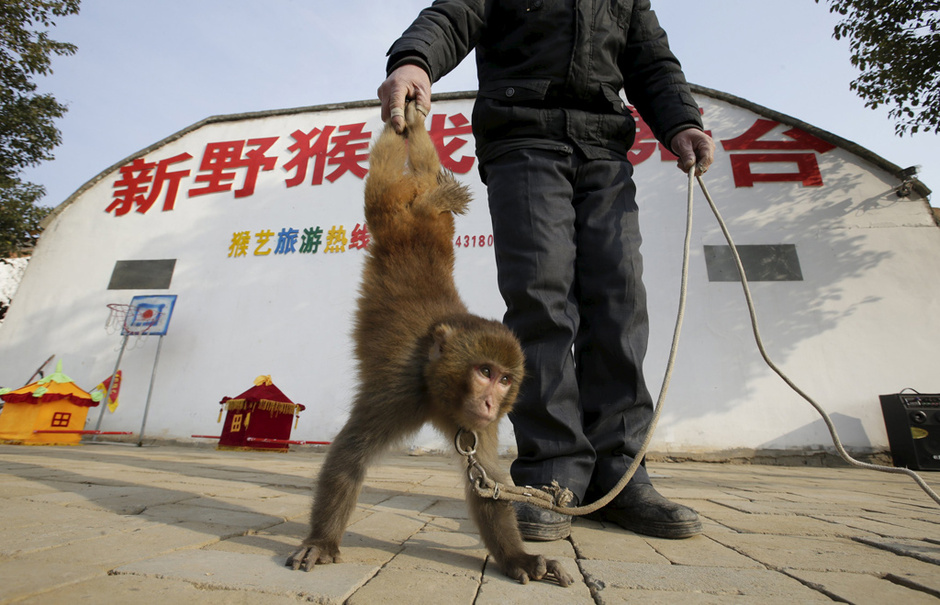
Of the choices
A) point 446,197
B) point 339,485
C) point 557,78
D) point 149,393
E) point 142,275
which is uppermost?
point 142,275

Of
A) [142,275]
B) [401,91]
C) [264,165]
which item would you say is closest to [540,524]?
[401,91]

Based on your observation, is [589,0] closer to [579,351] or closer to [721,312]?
[579,351]

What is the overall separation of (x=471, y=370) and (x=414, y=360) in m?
0.24

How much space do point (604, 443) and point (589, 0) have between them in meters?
2.17

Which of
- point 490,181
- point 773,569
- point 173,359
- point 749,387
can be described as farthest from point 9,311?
point 749,387

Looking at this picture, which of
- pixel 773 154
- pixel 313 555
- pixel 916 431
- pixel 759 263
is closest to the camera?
pixel 313 555

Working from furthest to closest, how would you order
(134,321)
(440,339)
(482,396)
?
(134,321)
(440,339)
(482,396)

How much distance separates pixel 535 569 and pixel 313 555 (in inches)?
23.8

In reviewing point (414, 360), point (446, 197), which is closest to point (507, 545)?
point (414, 360)

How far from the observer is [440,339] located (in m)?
1.62

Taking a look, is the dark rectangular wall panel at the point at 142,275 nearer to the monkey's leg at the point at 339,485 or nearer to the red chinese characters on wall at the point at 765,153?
the red chinese characters on wall at the point at 765,153

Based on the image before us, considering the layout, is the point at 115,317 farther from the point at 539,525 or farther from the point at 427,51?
the point at 539,525

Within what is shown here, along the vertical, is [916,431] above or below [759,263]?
below

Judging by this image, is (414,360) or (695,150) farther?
(695,150)
